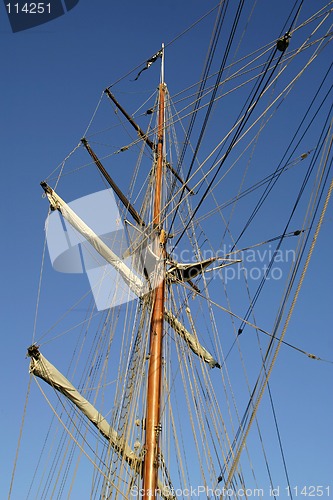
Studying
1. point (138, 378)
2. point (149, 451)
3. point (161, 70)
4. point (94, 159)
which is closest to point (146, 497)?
point (149, 451)

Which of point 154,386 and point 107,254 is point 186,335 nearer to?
point 107,254

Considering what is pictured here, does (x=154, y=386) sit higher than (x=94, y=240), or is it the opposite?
(x=94, y=240)

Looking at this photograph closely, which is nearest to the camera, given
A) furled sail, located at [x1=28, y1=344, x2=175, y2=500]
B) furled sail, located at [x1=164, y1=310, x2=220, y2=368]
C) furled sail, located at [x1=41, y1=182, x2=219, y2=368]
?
furled sail, located at [x1=28, y1=344, x2=175, y2=500]

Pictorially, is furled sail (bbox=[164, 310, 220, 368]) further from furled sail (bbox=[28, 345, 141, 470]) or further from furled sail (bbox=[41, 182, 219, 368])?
furled sail (bbox=[28, 345, 141, 470])

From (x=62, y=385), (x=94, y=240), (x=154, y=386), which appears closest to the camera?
(x=154, y=386)

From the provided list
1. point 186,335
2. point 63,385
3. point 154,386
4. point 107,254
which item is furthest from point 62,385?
point 154,386

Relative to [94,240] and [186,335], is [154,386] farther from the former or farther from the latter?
[94,240]

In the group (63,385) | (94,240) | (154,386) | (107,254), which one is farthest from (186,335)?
(154,386)

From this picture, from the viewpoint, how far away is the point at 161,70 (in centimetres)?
1488

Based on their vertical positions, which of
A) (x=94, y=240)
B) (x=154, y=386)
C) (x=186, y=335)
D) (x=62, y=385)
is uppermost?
(x=94, y=240)

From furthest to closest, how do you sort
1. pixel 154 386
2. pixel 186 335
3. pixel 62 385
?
pixel 186 335
pixel 62 385
pixel 154 386

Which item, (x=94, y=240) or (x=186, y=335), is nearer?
(x=186, y=335)

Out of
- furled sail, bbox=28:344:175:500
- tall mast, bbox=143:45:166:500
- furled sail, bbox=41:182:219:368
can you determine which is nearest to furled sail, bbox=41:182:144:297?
furled sail, bbox=41:182:219:368

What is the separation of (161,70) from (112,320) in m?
7.19
